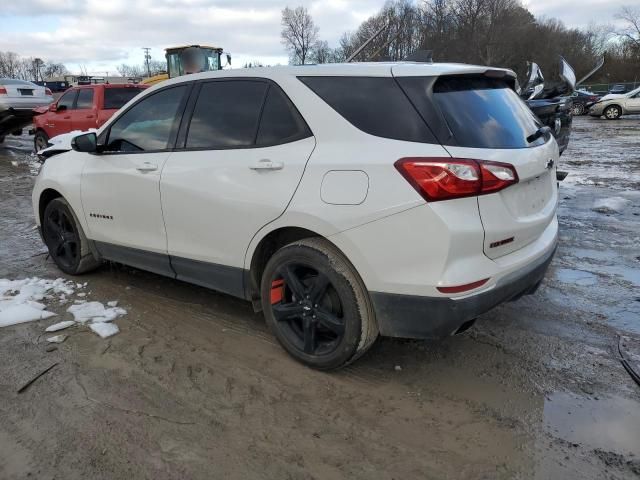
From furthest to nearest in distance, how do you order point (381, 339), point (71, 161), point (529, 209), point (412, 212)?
point (71, 161), point (381, 339), point (529, 209), point (412, 212)

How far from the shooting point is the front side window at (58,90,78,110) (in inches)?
476

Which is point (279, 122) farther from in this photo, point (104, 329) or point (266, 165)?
point (104, 329)

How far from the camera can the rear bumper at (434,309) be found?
2.71 metres

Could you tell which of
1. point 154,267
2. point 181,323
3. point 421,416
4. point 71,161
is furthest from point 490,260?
point 71,161

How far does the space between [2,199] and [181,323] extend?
661 centimetres

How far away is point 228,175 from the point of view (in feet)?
11.1

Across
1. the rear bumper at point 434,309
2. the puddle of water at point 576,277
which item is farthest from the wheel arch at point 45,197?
the puddle of water at point 576,277

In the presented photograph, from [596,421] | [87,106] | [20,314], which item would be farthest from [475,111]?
[87,106]

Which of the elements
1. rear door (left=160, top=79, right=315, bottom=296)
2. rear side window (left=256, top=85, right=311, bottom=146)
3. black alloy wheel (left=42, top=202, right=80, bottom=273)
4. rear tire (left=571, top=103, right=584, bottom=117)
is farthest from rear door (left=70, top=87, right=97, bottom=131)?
rear tire (left=571, top=103, right=584, bottom=117)

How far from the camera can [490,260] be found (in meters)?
2.77

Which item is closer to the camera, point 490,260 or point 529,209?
point 490,260

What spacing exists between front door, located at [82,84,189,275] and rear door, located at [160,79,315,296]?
0.16 m

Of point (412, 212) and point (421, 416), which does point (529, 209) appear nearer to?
point (412, 212)

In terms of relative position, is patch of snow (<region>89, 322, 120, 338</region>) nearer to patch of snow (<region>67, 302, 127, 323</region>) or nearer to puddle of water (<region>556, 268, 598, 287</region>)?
patch of snow (<region>67, 302, 127, 323</region>)
